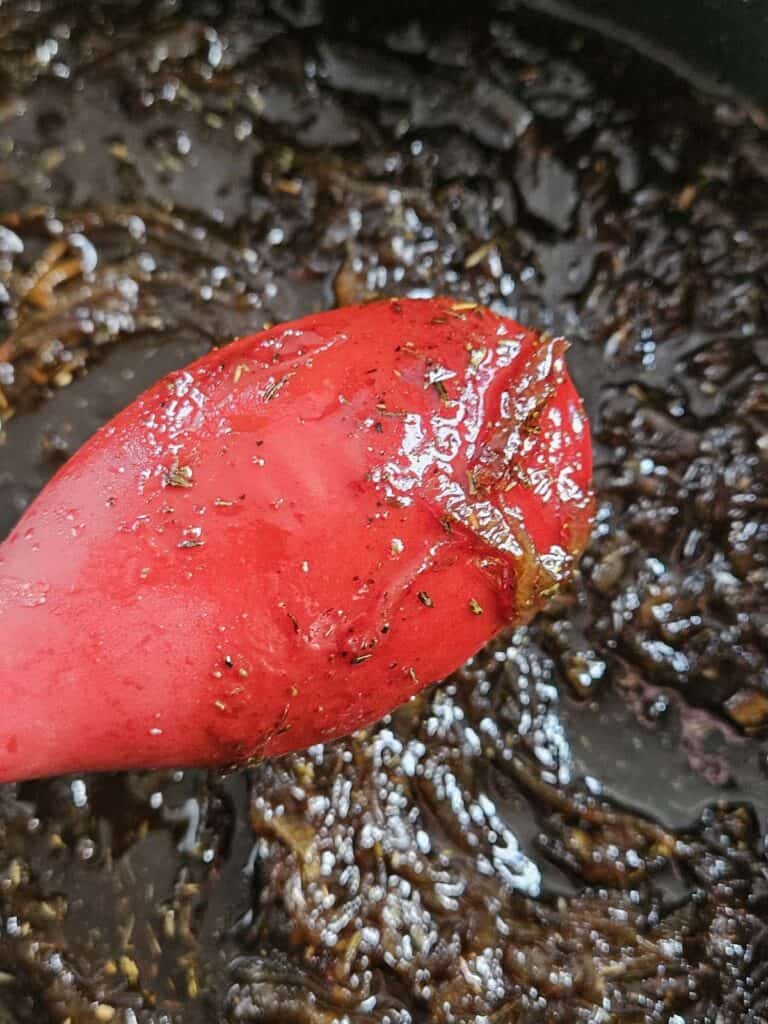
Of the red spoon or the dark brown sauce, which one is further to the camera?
the dark brown sauce

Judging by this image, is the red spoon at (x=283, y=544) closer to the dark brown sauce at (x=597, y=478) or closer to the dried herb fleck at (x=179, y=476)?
the dried herb fleck at (x=179, y=476)

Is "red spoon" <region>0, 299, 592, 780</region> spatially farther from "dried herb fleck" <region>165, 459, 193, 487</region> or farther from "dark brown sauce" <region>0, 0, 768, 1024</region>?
"dark brown sauce" <region>0, 0, 768, 1024</region>

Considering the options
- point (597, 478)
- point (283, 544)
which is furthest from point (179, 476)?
point (597, 478)

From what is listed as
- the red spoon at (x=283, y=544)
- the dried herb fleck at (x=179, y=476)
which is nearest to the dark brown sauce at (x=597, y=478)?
the red spoon at (x=283, y=544)

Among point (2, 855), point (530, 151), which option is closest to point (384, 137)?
point (530, 151)

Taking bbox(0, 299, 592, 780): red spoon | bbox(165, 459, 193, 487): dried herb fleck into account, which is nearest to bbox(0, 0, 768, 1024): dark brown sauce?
bbox(0, 299, 592, 780): red spoon

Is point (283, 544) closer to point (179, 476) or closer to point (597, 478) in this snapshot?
point (179, 476)
